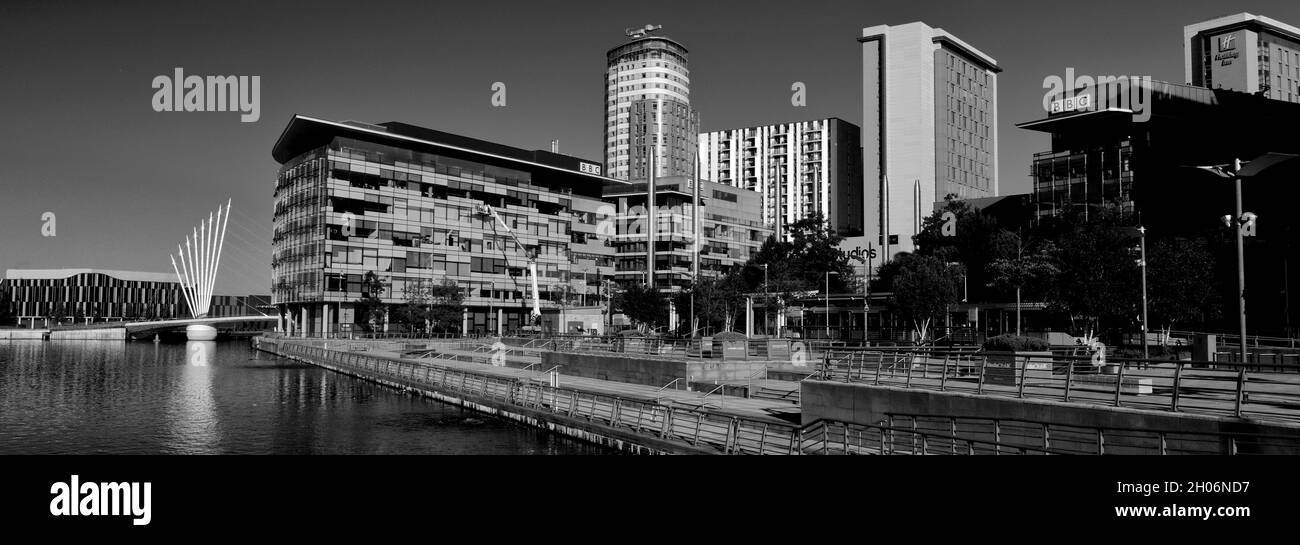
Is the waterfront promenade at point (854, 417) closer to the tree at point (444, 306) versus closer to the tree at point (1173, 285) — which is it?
the tree at point (1173, 285)

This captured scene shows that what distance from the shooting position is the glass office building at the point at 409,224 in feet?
359

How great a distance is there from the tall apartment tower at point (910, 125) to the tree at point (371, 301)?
3252 inches

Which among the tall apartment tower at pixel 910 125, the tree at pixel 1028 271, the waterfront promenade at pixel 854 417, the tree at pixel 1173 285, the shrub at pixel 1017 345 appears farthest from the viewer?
the tall apartment tower at pixel 910 125

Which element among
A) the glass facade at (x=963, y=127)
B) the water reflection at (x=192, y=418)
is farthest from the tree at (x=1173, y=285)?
the glass facade at (x=963, y=127)

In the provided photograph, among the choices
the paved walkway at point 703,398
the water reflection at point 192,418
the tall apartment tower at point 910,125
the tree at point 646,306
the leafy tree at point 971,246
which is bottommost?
the water reflection at point 192,418

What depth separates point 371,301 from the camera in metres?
→ 106

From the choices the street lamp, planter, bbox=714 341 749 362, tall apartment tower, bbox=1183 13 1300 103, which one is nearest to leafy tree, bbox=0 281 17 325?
planter, bbox=714 341 749 362

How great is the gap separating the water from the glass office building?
43.6 metres

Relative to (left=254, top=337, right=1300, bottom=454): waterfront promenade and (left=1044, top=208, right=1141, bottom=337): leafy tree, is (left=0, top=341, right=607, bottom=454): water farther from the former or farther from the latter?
(left=1044, top=208, right=1141, bottom=337): leafy tree

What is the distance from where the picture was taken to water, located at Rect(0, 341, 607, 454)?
105 feet
